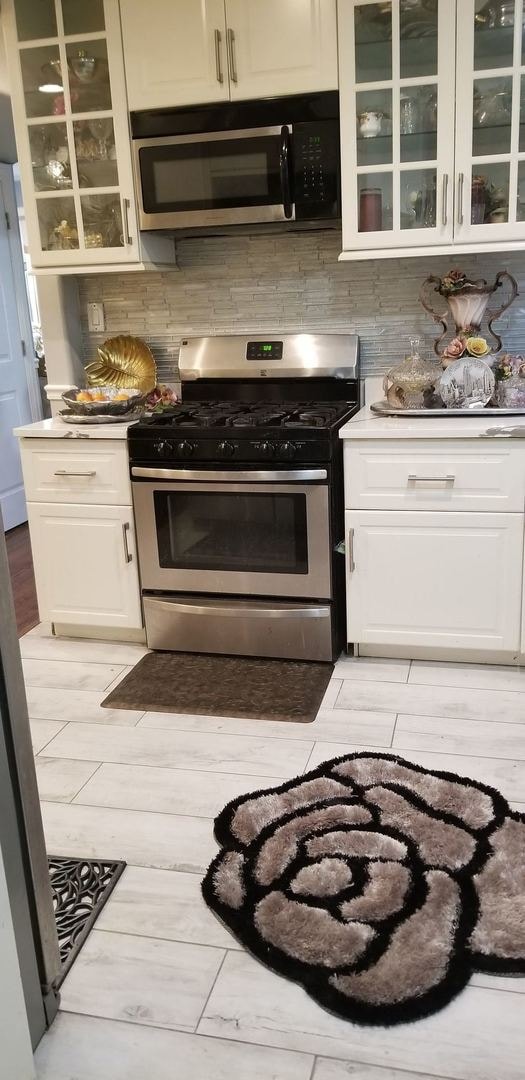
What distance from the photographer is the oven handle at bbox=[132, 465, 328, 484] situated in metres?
2.78

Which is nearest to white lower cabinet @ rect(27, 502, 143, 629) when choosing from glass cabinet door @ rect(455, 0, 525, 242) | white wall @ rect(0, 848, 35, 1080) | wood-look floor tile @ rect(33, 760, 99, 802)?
wood-look floor tile @ rect(33, 760, 99, 802)

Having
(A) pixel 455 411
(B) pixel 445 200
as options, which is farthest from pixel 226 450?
(B) pixel 445 200

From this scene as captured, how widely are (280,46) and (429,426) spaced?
134 cm

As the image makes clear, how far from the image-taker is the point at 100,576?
10.3 ft

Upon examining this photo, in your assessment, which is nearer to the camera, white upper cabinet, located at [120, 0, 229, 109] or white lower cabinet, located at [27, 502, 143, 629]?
white upper cabinet, located at [120, 0, 229, 109]

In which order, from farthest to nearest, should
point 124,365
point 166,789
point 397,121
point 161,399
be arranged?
point 124,365 → point 161,399 → point 397,121 → point 166,789

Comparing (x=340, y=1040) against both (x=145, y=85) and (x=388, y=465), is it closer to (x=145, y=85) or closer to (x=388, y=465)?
(x=388, y=465)

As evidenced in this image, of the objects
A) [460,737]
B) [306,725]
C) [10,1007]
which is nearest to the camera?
[10,1007]

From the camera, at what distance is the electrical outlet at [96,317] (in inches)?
140

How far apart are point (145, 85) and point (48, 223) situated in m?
0.60

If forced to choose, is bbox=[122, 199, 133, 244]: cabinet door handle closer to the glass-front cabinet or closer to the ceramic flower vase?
the glass-front cabinet

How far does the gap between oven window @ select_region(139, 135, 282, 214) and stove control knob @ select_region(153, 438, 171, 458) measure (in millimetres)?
844

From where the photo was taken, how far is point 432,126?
9.09 ft

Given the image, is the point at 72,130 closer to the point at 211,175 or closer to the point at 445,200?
the point at 211,175
